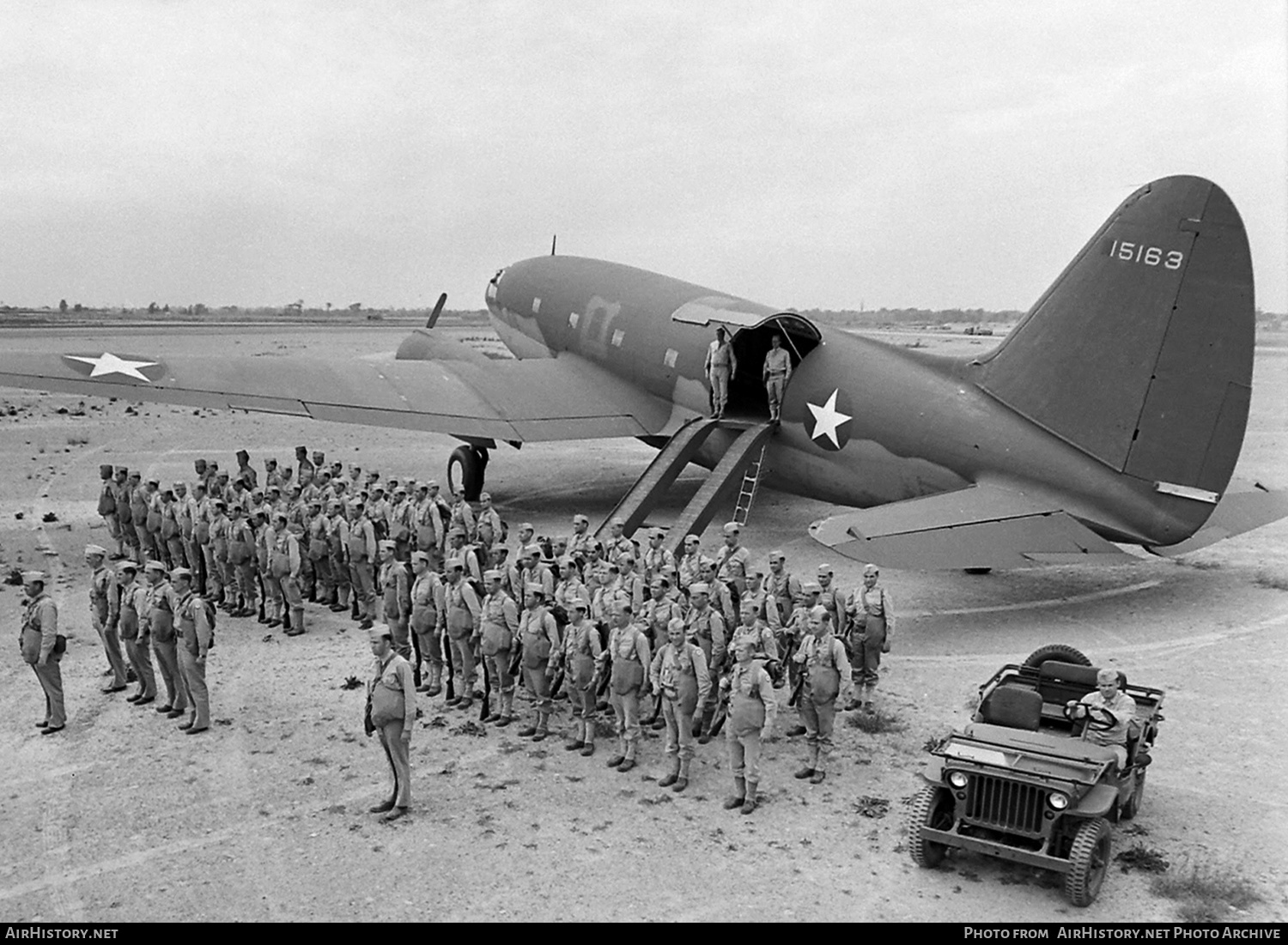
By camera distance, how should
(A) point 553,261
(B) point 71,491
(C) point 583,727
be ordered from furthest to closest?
1. (A) point 553,261
2. (B) point 71,491
3. (C) point 583,727

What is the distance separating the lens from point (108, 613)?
12938mm

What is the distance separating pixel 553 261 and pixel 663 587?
16.5m

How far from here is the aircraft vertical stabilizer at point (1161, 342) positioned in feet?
47.3

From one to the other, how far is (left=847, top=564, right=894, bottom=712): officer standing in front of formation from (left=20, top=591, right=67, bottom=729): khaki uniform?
8.86 m

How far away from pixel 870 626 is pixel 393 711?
17.8 feet

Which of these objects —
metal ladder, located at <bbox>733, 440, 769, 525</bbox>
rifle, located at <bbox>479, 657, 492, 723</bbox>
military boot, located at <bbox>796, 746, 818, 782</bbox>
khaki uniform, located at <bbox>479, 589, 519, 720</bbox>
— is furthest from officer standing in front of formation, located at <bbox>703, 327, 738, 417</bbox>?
military boot, located at <bbox>796, 746, 818, 782</bbox>

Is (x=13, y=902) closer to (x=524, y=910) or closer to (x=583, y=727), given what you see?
(x=524, y=910)

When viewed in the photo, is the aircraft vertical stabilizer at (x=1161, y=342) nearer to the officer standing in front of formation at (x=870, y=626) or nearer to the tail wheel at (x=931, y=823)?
the officer standing in front of formation at (x=870, y=626)

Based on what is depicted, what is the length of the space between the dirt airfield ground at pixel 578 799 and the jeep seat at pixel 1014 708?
1243 millimetres

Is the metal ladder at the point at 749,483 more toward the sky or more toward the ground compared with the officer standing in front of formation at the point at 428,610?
more toward the sky

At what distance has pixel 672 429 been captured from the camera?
22.9m

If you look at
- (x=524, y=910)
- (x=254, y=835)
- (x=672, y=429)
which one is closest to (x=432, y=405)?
(x=672, y=429)

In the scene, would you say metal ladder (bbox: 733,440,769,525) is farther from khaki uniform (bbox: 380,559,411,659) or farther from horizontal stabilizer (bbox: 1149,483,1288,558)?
khaki uniform (bbox: 380,559,411,659)

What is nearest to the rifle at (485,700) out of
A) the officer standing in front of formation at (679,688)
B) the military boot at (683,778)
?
the officer standing in front of formation at (679,688)
